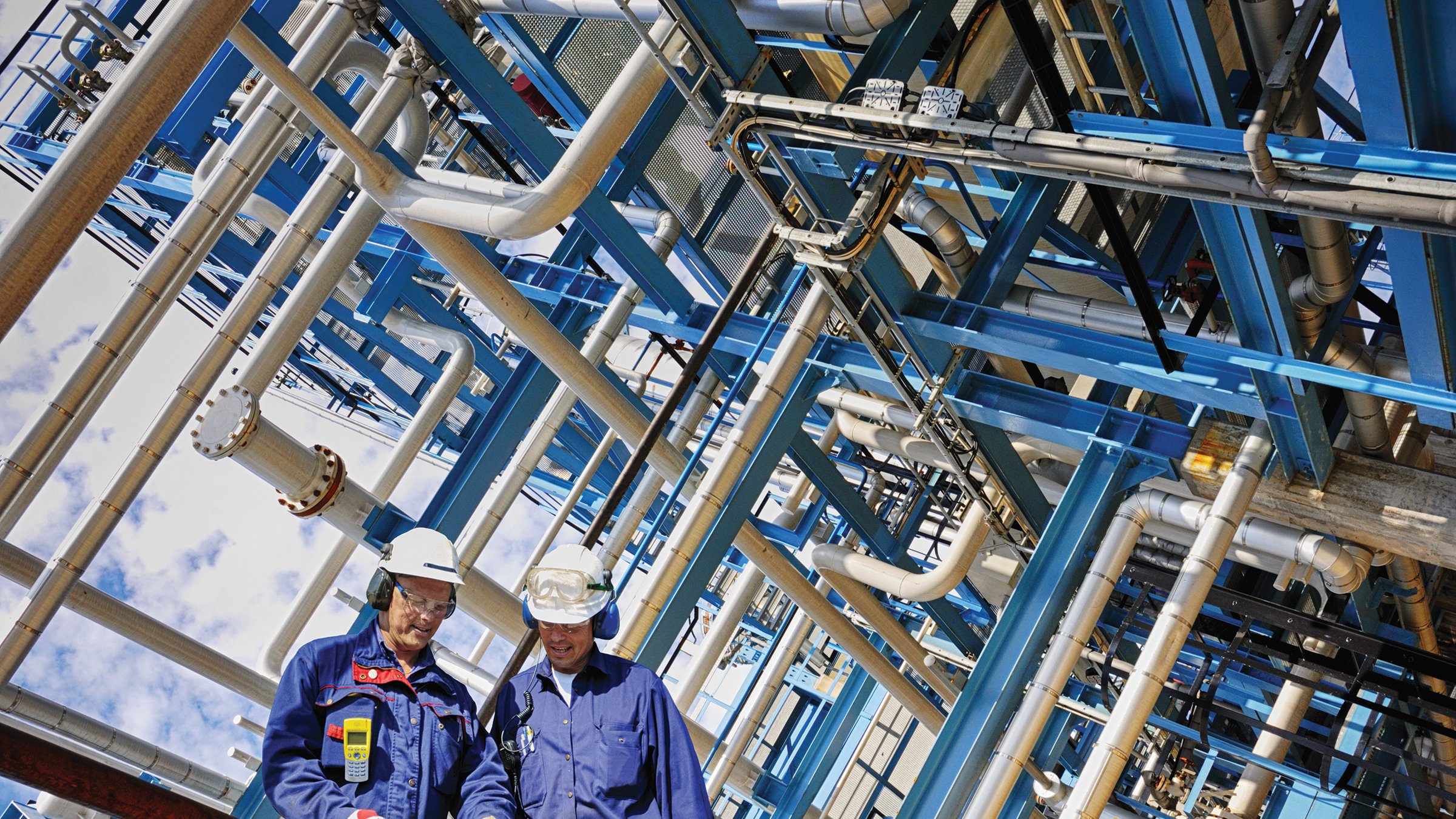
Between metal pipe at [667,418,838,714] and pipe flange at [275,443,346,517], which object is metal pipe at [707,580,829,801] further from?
pipe flange at [275,443,346,517]

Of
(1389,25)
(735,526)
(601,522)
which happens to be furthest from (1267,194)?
(735,526)

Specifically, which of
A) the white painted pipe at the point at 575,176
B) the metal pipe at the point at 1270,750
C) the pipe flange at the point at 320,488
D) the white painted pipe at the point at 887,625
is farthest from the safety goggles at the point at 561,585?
the metal pipe at the point at 1270,750

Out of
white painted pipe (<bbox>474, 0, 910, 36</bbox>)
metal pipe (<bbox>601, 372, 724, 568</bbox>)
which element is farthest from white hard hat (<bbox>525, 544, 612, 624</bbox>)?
metal pipe (<bbox>601, 372, 724, 568</bbox>)

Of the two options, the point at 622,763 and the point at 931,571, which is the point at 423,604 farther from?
the point at 931,571

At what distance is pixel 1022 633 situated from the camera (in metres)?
9.27

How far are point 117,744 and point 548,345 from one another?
24.5ft

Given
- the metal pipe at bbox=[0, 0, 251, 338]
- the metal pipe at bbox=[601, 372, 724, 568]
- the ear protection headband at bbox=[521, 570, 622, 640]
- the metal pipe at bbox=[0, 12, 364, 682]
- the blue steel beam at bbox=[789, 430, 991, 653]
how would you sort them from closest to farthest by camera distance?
the ear protection headband at bbox=[521, 570, 622, 640], the metal pipe at bbox=[0, 0, 251, 338], the metal pipe at bbox=[0, 12, 364, 682], the blue steel beam at bbox=[789, 430, 991, 653], the metal pipe at bbox=[601, 372, 724, 568]

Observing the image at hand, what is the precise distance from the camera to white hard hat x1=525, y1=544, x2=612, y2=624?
4172 millimetres

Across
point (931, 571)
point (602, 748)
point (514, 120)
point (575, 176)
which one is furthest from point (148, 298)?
point (931, 571)

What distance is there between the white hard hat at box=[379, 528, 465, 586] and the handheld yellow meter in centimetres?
52

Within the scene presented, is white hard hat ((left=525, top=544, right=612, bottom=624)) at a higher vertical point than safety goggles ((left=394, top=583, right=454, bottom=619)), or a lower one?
higher

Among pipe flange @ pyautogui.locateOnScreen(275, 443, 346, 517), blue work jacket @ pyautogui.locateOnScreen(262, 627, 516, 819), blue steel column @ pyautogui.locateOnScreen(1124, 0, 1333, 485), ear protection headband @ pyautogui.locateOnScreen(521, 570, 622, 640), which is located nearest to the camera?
blue work jacket @ pyautogui.locateOnScreen(262, 627, 516, 819)

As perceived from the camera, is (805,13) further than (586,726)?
Yes

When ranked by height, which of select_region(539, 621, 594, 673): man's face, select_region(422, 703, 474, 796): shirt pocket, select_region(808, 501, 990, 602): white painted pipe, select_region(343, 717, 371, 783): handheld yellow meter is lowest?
select_region(343, 717, 371, 783): handheld yellow meter
